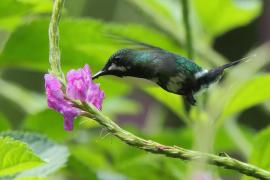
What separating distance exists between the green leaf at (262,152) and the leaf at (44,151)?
16.9 inches

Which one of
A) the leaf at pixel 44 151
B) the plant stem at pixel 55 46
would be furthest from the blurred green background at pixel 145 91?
the plant stem at pixel 55 46

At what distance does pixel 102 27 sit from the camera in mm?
1605

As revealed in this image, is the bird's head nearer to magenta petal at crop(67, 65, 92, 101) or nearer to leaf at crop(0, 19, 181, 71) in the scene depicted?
Result: magenta petal at crop(67, 65, 92, 101)

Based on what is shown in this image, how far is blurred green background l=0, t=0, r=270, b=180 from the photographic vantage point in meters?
1.38

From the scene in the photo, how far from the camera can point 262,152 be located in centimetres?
146

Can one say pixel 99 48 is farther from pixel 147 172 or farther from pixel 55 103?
pixel 55 103

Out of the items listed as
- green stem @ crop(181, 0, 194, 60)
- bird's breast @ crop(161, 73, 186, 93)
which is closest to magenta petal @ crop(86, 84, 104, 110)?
bird's breast @ crop(161, 73, 186, 93)

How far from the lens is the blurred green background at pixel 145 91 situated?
138 cm

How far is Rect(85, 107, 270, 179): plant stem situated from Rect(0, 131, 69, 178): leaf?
1.13 feet

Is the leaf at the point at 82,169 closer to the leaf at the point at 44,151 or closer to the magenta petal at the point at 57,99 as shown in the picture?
the leaf at the point at 44,151

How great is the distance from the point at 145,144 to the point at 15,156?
0.25 meters

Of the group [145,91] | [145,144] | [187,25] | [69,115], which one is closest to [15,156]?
[69,115]

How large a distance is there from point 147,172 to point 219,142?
19.8 inches

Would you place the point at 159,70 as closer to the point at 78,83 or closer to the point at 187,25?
the point at 78,83
